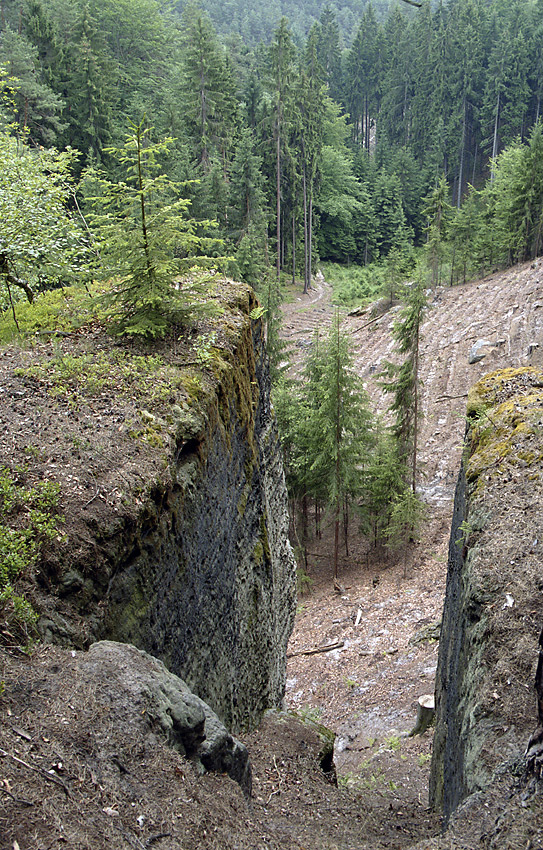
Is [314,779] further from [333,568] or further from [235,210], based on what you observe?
[235,210]

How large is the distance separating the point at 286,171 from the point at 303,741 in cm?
4714

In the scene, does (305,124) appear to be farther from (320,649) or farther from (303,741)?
(303,741)

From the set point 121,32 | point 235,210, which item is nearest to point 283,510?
point 235,210

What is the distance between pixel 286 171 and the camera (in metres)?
47.5

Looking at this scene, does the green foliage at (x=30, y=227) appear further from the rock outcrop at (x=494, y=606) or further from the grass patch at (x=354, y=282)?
the grass patch at (x=354, y=282)

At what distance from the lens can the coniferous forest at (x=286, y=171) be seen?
8.76m

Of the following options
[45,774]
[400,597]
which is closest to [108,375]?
[45,774]

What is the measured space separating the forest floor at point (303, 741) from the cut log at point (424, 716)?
0.55 feet

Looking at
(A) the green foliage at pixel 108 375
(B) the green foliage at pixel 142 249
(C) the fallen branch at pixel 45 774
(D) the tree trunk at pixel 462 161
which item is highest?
(D) the tree trunk at pixel 462 161

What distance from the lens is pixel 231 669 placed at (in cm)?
869

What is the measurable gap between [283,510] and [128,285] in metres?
6.97

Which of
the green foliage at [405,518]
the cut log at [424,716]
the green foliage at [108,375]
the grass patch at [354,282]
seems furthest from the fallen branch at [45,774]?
the grass patch at [354,282]

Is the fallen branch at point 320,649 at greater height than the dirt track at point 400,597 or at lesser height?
lesser

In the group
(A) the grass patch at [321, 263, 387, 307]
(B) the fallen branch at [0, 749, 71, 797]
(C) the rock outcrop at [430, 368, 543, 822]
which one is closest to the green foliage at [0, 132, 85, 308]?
(B) the fallen branch at [0, 749, 71, 797]
